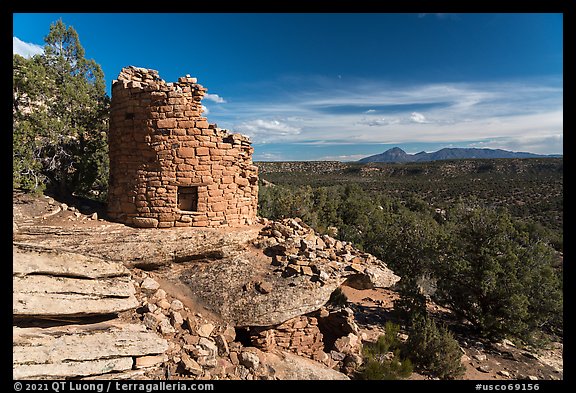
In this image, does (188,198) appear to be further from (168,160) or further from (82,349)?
(82,349)

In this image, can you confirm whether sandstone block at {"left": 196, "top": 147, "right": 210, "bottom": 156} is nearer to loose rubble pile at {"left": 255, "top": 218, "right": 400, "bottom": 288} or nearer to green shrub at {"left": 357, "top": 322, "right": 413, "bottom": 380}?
loose rubble pile at {"left": 255, "top": 218, "right": 400, "bottom": 288}

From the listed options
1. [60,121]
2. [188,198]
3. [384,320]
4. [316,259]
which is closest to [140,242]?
[188,198]

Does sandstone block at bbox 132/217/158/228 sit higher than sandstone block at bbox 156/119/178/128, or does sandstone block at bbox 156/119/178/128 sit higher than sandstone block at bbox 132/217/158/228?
sandstone block at bbox 156/119/178/128

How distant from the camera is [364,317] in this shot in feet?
37.0

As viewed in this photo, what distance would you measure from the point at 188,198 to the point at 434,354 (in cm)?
771

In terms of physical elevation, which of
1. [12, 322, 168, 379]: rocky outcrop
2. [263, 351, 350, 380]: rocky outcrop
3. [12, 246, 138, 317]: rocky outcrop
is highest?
[12, 246, 138, 317]: rocky outcrop

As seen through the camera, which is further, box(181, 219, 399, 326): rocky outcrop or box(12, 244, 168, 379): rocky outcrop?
box(181, 219, 399, 326): rocky outcrop

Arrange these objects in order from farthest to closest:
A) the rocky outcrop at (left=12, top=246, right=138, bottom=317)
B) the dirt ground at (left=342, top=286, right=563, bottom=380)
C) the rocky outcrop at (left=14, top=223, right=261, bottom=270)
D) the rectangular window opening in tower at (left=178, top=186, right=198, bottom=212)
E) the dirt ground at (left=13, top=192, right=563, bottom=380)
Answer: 1. the dirt ground at (left=342, top=286, right=563, bottom=380)
2. the rectangular window opening in tower at (left=178, top=186, right=198, bottom=212)
3. the dirt ground at (left=13, top=192, right=563, bottom=380)
4. the rocky outcrop at (left=14, top=223, right=261, bottom=270)
5. the rocky outcrop at (left=12, top=246, right=138, bottom=317)

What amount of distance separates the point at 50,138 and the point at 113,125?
8.59 ft

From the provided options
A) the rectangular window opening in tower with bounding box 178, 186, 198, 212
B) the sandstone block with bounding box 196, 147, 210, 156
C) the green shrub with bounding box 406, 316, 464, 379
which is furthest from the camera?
the green shrub with bounding box 406, 316, 464, 379

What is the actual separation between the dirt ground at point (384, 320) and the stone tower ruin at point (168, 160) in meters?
1.04

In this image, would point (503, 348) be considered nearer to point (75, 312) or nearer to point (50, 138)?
point (75, 312)

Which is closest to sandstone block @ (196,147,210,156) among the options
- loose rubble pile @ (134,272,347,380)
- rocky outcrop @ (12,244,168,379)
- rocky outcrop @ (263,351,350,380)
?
loose rubble pile @ (134,272,347,380)

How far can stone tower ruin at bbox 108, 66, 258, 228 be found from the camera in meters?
7.31
